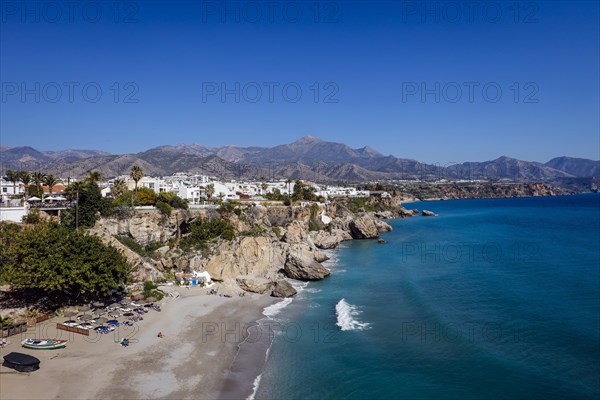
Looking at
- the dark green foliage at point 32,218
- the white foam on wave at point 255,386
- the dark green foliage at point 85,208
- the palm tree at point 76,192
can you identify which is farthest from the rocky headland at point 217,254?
the white foam on wave at point 255,386

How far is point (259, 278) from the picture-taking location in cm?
4031

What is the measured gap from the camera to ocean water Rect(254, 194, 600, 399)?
68.7 feet

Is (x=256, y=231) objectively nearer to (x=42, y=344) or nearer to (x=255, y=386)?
(x=42, y=344)

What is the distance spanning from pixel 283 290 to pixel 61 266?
1752 cm

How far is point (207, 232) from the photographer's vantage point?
47875 millimetres

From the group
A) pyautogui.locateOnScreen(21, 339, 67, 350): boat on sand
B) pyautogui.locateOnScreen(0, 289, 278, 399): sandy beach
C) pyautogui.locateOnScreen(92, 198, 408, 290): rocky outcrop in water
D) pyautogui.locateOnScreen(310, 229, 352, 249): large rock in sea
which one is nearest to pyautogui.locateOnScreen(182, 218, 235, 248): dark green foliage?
pyautogui.locateOnScreen(92, 198, 408, 290): rocky outcrop in water

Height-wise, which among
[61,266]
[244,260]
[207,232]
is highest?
[207,232]

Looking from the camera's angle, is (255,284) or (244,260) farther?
(244,260)

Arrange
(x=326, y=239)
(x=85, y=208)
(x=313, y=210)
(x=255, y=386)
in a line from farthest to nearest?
(x=313, y=210) < (x=326, y=239) < (x=85, y=208) < (x=255, y=386)

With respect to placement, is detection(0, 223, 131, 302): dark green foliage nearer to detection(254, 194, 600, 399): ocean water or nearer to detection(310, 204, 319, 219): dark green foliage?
detection(254, 194, 600, 399): ocean water

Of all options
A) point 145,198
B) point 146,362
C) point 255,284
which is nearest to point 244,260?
point 255,284

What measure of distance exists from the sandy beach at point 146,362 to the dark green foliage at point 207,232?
629 inches

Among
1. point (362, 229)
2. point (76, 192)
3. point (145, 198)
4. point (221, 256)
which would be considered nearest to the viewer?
point (76, 192)

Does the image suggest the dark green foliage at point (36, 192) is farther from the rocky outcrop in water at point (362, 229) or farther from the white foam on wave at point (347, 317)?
the rocky outcrop in water at point (362, 229)
